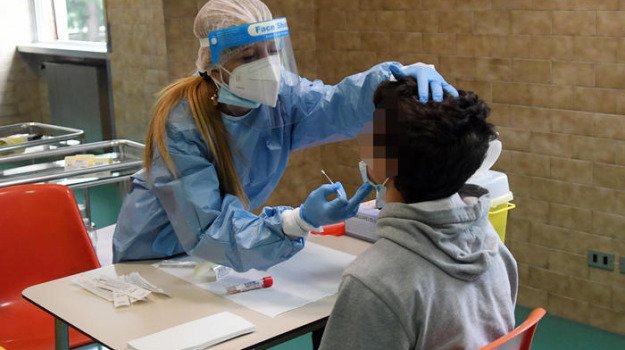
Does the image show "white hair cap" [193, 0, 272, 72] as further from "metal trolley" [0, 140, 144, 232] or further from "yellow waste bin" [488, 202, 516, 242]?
"metal trolley" [0, 140, 144, 232]

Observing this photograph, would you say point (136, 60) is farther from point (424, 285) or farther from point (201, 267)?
point (424, 285)

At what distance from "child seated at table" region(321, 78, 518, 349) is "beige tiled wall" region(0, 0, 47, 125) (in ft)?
11.5

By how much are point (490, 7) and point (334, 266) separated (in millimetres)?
1921

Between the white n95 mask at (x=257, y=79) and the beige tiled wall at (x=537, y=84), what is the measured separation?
5.56 ft

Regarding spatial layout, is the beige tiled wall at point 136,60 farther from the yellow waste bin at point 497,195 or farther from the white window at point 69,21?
the yellow waste bin at point 497,195

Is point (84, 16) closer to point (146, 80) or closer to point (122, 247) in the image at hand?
point (146, 80)

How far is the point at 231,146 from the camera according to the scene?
2297 millimetres

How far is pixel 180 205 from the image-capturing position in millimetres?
2158

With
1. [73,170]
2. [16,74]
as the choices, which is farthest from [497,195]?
[16,74]

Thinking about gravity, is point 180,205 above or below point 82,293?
above

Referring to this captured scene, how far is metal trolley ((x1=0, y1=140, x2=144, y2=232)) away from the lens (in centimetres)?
326

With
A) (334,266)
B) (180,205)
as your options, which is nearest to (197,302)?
(180,205)

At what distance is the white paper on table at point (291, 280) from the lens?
6.64ft

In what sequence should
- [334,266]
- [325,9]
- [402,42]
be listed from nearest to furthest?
[334,266] → [402,42] → [325,9]
